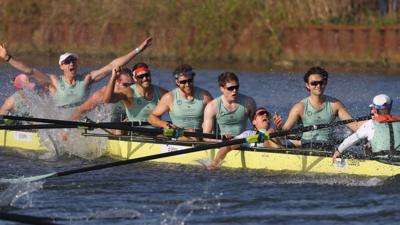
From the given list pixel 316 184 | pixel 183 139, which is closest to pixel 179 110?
pixel 183 139

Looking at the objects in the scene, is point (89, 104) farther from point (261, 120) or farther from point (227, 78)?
point (261, 120)

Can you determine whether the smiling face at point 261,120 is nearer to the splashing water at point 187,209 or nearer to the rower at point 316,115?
the rower at point 316,115

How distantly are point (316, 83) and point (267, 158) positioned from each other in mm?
1121

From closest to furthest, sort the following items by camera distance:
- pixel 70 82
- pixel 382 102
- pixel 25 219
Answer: pixel 25 219 → pixel 382 102 → pixel 70 82

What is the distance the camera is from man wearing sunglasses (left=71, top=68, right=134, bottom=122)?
18.1 metres

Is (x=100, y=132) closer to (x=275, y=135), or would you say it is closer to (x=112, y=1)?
(x=275, y=135)

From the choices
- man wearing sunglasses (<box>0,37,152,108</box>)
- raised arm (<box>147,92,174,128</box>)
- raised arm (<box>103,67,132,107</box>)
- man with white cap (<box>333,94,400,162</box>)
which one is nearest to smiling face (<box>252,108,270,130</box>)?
man with white cap (<box>333,94,400,162</box>)

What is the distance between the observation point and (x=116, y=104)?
18.6 metres

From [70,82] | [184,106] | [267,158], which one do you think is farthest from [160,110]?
[70,82]

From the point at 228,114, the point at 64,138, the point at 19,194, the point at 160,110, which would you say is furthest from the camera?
the point at 64,138

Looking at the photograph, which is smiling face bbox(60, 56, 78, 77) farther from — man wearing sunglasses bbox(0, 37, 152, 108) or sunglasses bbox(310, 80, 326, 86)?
sunglasses bbox(310, 80, 326, 86)

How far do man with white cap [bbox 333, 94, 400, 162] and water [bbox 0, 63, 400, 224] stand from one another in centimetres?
43

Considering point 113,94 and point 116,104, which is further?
point 116,104

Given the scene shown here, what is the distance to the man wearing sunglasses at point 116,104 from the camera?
18.1 metres
